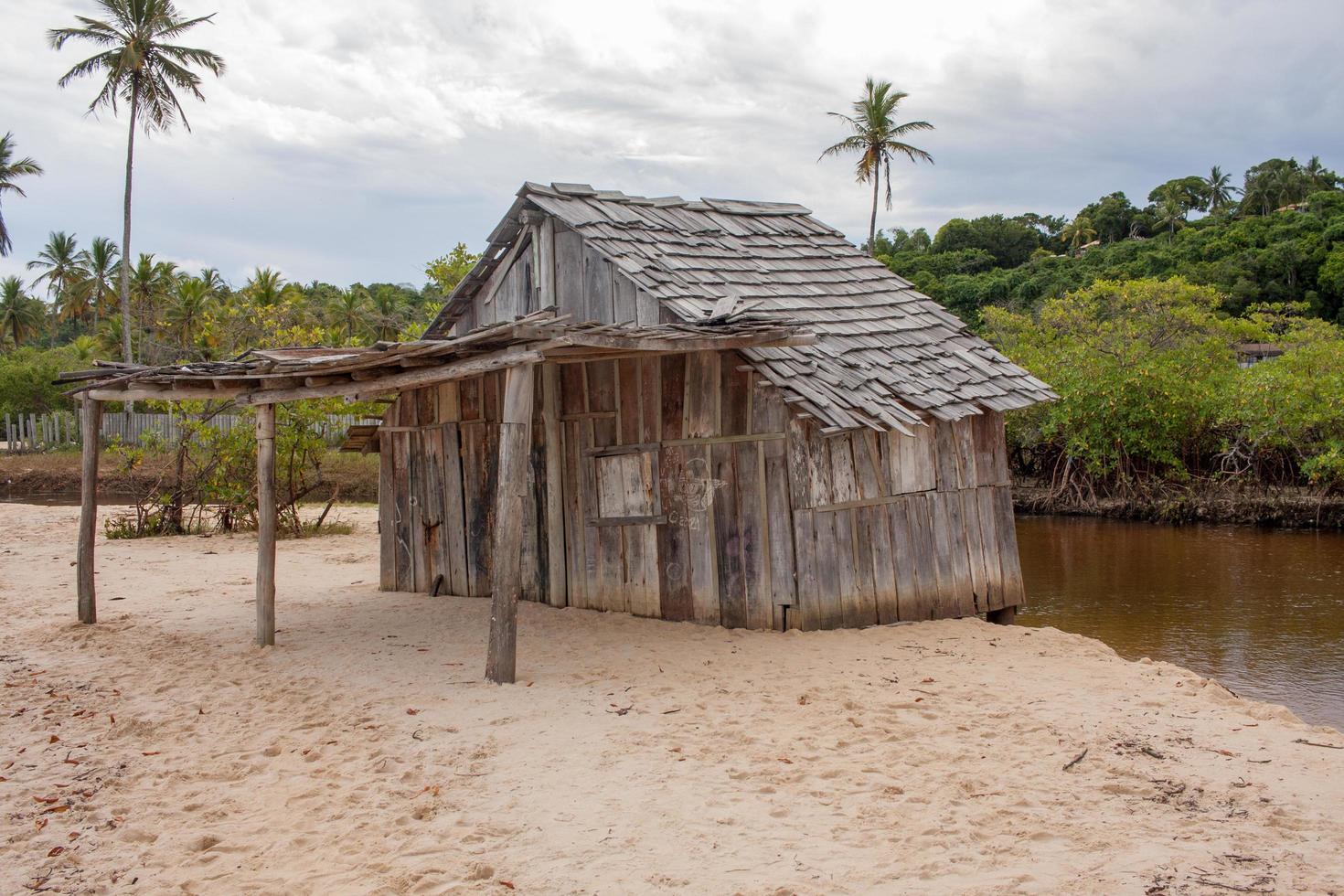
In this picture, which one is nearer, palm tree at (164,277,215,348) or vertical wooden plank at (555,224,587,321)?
vertical wooden plank at (555,224,587,321)

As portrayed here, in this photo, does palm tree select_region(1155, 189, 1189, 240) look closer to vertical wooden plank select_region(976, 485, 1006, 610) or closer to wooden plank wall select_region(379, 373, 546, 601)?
vertical wooden plank select_region(976, 485, 1006, 610)

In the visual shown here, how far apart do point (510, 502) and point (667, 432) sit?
237 centimetres

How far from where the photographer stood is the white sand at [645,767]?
468 cm

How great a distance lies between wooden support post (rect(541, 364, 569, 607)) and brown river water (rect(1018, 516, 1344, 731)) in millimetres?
5641

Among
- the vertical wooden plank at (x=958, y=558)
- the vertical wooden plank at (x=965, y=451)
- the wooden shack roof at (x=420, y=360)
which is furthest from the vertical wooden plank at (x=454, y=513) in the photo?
the vertical wooden plank at (x=965, y=451)

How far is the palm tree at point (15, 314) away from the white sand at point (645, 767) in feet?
137

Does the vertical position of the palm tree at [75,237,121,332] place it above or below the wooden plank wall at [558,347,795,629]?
above

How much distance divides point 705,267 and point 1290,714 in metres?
6.23

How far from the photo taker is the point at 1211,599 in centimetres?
1389

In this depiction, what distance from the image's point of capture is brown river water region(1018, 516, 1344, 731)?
10.3 meters

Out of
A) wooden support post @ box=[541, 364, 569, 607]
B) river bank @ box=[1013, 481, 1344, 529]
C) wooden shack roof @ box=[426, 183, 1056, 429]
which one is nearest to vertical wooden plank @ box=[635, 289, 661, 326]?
wooden shack roof @ box=[426, 183, 1056, 429]

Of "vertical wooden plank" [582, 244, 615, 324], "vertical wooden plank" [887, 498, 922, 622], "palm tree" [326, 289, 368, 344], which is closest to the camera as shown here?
"vertical wooden plank" [887, 498, 922, 622]

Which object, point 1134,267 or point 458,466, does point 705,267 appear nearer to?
point 458,466

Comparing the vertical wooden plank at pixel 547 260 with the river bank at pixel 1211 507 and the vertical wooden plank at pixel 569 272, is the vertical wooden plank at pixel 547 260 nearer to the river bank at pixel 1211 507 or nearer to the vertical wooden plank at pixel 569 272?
the vertical wooden plank at pixel 569 272
